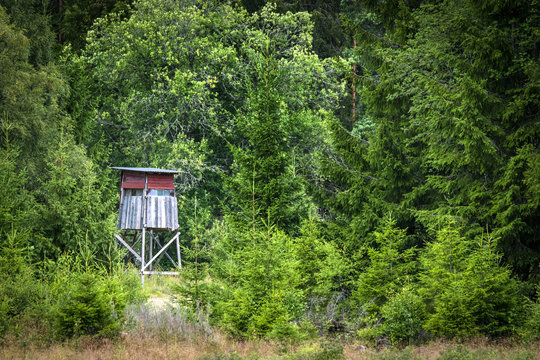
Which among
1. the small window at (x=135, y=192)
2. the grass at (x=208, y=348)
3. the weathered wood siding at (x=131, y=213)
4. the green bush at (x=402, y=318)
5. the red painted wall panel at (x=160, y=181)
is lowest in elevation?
the grass at (x=208, y=348)

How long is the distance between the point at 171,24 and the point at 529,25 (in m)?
19.1

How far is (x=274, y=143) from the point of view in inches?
549

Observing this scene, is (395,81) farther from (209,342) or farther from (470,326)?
(209,342)

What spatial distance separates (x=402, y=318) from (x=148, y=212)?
13675mm

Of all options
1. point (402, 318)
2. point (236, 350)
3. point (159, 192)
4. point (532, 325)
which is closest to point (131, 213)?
point (159, 192)

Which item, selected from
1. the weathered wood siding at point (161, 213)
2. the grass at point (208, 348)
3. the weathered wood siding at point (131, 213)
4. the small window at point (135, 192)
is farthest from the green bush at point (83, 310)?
the small window at point (135, 192)

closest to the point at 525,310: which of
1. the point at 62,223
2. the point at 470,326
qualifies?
the point at 470,326

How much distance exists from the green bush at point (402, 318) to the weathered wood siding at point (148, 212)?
13186 mm

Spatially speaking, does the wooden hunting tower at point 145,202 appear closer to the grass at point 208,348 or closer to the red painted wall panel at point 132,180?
the red painted wall panel at point 132,180

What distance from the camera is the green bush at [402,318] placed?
1114 centimetres

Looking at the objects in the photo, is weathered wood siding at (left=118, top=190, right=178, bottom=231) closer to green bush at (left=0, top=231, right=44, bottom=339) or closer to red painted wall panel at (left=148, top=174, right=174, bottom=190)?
red painted wall panel at (left=148, top=174, right=174, bottom=190)

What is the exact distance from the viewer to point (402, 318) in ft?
36.7

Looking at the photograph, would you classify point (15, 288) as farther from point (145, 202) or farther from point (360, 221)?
point (145, 202)

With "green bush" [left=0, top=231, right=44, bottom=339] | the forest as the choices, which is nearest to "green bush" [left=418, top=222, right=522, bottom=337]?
the forest
